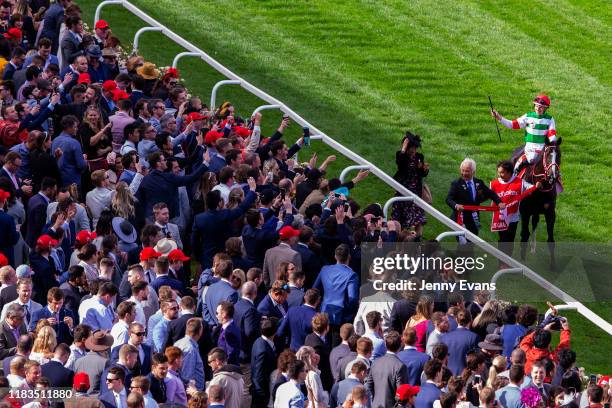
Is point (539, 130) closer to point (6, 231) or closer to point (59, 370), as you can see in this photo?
point (6, 231)

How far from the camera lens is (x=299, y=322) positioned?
45.3ft

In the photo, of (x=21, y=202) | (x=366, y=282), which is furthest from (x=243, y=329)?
(x=21, y=202)

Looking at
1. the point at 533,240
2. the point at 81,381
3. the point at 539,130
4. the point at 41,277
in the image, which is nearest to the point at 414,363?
the point at 81,381

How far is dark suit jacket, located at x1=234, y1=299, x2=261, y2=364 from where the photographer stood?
13758mm

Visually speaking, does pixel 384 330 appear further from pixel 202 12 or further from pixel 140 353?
pixel 202 12

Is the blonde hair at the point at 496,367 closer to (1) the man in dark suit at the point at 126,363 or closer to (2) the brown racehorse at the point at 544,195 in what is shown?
(1) the man in dark suit at the point at 126,363

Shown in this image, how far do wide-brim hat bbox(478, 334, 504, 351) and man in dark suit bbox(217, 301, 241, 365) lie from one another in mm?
2166

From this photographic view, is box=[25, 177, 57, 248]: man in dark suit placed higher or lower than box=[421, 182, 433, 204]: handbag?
higher

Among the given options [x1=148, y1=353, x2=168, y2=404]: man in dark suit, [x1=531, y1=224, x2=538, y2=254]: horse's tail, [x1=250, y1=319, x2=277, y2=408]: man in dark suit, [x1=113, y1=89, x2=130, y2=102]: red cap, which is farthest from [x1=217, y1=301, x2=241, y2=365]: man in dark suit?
[x1=531, y1=224, x2=538, y2=254]: horse's tail

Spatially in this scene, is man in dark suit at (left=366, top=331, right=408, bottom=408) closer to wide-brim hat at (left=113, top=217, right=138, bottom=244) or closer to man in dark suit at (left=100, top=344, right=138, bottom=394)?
man in dark suit at (left=100, top=344, right=138, bottom=394)

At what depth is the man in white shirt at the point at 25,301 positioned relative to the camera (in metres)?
13.2

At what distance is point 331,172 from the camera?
20875mm

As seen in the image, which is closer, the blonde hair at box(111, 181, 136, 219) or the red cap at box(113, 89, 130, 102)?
the blonde hair at box(111, 181, 136, 219)

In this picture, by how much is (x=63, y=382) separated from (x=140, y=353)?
79cm
